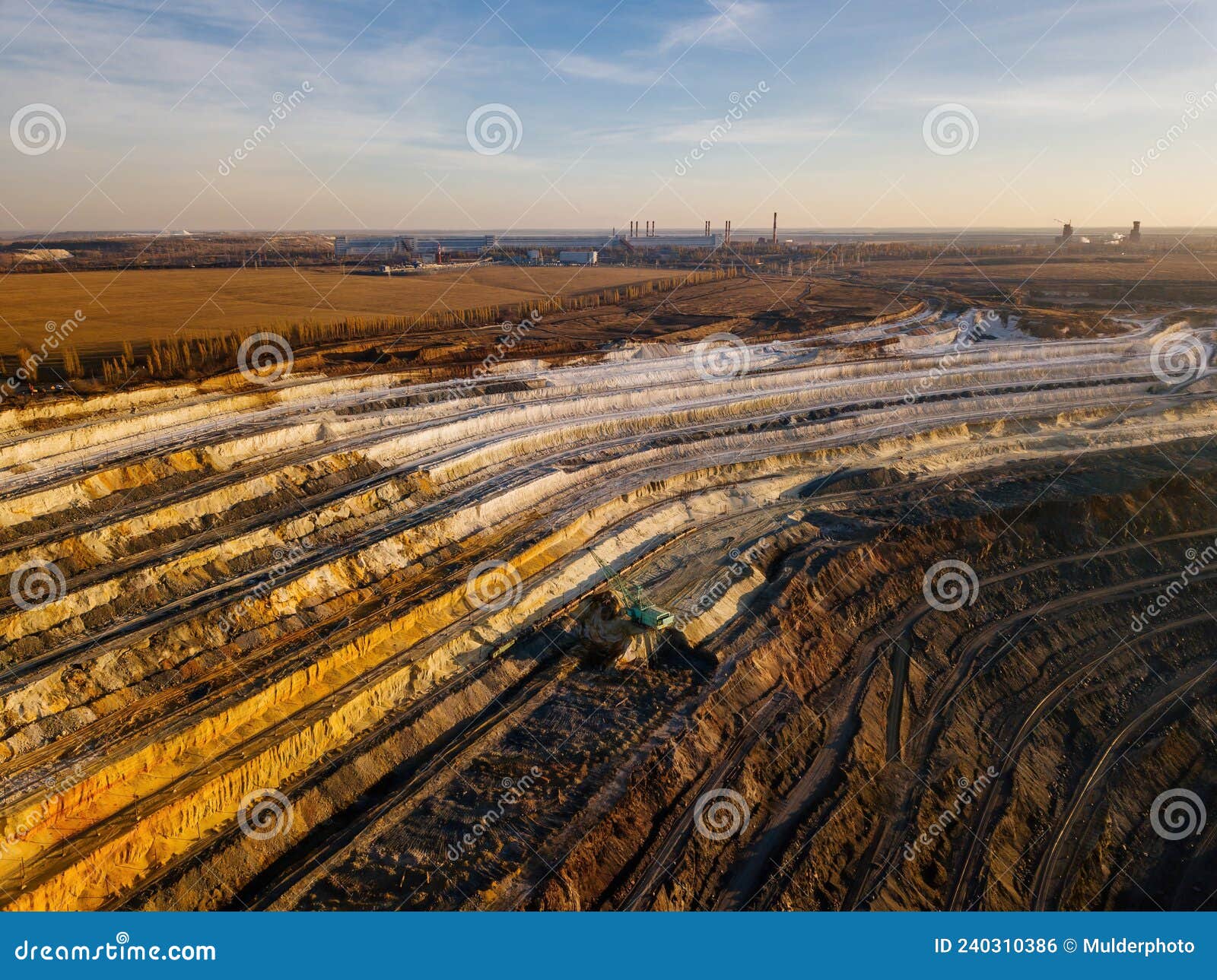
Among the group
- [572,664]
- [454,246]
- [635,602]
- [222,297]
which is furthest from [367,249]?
[572,664]

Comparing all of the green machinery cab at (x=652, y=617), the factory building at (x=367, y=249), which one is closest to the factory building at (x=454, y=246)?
the factory building at (x=367, y=249)

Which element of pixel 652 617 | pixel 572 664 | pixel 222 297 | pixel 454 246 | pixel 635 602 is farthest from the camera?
pixel 454 246

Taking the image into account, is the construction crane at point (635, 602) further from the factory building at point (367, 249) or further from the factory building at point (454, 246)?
the factory building at point (454, 246)

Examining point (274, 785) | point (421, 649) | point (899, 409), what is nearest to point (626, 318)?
point (899, 409)

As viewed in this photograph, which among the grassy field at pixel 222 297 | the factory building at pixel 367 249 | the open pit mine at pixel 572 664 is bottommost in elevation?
the open pit mine at pixel 572 664

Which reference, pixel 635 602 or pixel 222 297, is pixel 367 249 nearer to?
pixel 222 297

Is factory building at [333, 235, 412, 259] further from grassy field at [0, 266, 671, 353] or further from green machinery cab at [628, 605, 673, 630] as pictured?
green machinery cab at [628, 605, 673, 630]
